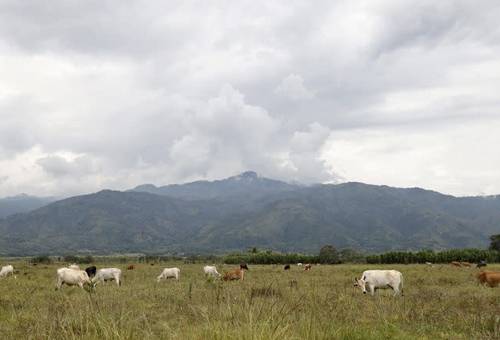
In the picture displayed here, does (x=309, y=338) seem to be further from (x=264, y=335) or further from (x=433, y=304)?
(x=433, y=304)

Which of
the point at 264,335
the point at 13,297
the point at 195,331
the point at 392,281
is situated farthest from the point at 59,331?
the point at 392,281

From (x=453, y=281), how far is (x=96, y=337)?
27.1 metres

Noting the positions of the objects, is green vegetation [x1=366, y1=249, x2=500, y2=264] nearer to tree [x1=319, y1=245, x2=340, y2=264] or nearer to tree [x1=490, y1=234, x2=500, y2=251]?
tree [x1=319, y1=245, x2=340, y2=264]

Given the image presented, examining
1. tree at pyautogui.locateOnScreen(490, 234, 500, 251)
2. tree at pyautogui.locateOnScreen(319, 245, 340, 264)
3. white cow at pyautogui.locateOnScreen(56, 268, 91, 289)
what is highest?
white cow at pyautogui.locateOnScreen(56, 268, 91, 289)

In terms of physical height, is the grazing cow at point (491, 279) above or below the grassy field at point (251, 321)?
below

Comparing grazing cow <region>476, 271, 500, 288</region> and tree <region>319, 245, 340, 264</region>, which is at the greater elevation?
grazing cow <region>476, 271, 500, 288</region>

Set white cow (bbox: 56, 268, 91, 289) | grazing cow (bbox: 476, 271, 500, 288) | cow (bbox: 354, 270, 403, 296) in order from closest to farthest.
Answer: cow (bbox: 354, 270, 403, 296)
grazing cow (bbox: 476, 271, 500, 288)
white cow (bbox: 56, 268, 91, 289)

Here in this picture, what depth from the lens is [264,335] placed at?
6410 millimetres

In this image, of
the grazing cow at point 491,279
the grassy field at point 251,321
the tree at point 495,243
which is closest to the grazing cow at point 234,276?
the grassy field at point 251,321

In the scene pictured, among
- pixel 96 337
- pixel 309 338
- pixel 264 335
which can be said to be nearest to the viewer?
pixel 264 335

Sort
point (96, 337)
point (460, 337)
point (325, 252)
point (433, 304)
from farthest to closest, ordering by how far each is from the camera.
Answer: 1. point (325, 252)
2. point (433, 304)
3. point (460, 337)
4. point (96, 337)

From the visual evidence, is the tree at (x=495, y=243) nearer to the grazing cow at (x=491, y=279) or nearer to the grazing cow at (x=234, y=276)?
the grazing cow at (x=491, y=279)

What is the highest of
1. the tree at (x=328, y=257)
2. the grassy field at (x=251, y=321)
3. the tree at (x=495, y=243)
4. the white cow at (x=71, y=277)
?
the grassy field at (x=251, y=321)

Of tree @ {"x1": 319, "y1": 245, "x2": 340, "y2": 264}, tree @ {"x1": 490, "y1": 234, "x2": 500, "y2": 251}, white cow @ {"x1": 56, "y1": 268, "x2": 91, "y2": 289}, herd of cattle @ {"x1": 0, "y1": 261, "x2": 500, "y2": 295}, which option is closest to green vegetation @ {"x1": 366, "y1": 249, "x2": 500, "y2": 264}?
tree @ {"x1": 319, "y1": 245, "x2": 340, "y2": 264}
